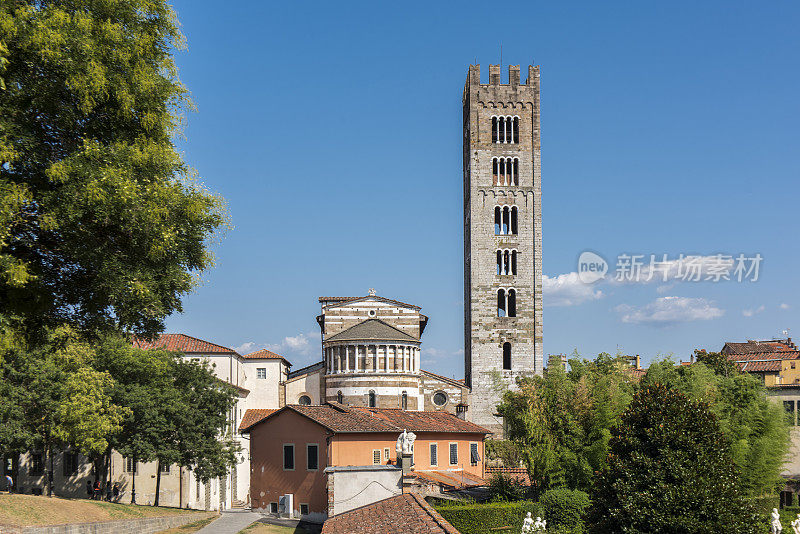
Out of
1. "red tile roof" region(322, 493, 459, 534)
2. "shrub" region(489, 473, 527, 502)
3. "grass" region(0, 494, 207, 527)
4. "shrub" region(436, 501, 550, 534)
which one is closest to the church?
"shrub" region(489, 473, 527, 502)

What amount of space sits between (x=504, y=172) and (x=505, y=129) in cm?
433

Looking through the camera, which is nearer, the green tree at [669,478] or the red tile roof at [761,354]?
the green tree at [669,478]

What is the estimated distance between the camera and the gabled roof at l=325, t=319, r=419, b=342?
208 ft

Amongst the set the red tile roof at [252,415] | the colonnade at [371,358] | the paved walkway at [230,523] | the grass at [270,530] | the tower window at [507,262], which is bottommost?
the paved walkway at [230,523]

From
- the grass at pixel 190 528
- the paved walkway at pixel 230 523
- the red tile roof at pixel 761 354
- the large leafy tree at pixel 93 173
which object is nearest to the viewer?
the large leafy tree at pixel 93 173

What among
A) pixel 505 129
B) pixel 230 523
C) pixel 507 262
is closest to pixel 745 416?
pixel 230 523

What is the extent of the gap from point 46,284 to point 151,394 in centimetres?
3154

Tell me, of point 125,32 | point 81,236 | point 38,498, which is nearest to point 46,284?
point 81,236

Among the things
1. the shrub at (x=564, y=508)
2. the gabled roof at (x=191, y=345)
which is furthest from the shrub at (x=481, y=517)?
the gabled roof at (x=191, y=345)

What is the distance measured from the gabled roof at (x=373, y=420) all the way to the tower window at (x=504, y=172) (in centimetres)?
2436

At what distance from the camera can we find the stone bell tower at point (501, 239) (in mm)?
66812

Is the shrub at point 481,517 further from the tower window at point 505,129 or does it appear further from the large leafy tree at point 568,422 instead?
the tower window at point 505,129

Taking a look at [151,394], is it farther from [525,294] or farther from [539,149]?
[539,149]

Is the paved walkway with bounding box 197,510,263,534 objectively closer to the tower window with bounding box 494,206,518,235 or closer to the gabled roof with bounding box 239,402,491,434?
the gabled roof with bounding box 239,402,491,434
